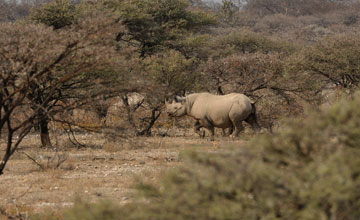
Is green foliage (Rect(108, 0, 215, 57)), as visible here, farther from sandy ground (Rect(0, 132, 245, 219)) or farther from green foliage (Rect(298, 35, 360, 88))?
sandy ground (Rect(0, 132, 245, 219))

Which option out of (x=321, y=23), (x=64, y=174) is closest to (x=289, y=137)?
(x=64, y=174)

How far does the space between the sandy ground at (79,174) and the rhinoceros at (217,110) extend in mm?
1753

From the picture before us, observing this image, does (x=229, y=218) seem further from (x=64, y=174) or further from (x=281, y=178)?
(x=64, y=174)

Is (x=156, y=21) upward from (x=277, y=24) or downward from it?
upward

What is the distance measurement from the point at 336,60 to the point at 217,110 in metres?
10.2

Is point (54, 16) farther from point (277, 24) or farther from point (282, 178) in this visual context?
point (277, 24)

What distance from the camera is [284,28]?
7169cm

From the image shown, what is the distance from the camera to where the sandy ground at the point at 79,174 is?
8.39 metres

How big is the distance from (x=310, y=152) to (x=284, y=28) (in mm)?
69533

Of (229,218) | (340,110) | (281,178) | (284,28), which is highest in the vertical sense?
(340,110)

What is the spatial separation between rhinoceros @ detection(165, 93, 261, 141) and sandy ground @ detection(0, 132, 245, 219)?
1.75 metres

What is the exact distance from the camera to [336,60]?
83.3 ft

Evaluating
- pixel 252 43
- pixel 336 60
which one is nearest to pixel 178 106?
pixel 336 60

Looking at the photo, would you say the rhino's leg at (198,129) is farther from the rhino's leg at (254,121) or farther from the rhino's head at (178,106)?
the rhino's leg at (254,121)
